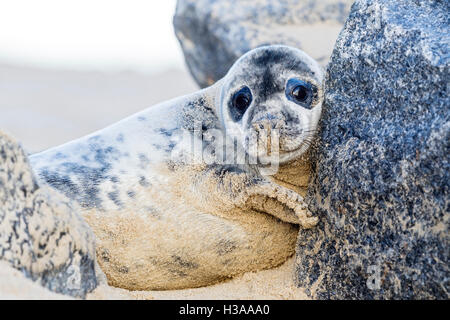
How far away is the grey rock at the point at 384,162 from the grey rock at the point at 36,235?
3.29ft

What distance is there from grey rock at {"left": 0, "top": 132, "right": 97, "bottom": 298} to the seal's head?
926mm

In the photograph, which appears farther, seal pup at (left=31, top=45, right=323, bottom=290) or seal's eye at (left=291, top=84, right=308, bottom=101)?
seal's eye at (left=291, top=84, right=308, bottom=101)

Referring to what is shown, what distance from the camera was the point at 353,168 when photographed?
2594 mm

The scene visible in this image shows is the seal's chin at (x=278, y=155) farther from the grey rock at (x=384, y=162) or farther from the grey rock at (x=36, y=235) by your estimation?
the grey rock at (x=36, y=235)

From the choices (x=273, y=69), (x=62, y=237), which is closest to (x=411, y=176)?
(x=273, y=69)

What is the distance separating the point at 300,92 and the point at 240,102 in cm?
29

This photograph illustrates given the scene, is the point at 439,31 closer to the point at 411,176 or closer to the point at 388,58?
the point at 388,58

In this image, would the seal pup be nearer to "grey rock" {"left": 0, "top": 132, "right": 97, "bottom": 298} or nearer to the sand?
the sand

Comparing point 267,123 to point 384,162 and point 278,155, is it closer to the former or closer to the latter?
point 278,155

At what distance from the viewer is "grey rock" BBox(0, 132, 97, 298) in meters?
2.18

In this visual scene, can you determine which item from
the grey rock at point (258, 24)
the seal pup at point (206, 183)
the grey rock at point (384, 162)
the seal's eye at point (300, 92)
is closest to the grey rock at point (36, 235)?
the seal pup at point (206, 183)

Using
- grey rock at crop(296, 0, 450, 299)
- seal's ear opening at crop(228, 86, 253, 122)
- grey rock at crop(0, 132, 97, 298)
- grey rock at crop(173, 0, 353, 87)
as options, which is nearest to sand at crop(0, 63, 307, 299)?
grey rock at crop(0, 132, 97, 298)

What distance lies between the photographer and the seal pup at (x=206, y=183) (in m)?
2.94
